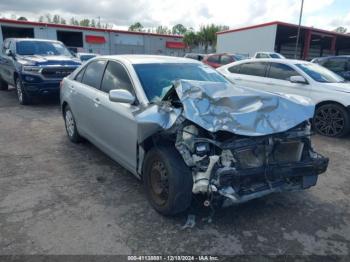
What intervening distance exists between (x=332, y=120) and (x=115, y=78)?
4579mm

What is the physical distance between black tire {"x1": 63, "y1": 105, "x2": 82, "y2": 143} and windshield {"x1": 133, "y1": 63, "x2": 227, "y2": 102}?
1.98 meters

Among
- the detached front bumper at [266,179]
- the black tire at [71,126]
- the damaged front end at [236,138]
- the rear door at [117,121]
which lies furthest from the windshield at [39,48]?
the detached front bumper at [266,179]

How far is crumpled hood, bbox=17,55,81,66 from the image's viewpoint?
8.56m

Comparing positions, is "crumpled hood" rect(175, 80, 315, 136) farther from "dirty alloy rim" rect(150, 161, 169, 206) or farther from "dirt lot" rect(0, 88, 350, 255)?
"dirt lot" rect(0, 88, 350, 255)

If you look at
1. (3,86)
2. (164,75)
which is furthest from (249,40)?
(164,75)

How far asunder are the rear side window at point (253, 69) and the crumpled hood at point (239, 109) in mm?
4530

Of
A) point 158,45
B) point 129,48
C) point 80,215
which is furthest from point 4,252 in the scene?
point 158,45

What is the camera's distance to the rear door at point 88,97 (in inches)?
173

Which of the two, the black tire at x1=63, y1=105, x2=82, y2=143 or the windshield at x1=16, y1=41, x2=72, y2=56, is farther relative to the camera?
the windshield at x1=16, y1=41, x2=72, y2=56

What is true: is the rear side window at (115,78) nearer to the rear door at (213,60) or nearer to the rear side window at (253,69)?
the rear side window at (253,69)

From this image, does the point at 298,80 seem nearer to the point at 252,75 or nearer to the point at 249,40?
the point at 252,75

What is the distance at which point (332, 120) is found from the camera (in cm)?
621

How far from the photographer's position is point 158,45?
4212 centimetres

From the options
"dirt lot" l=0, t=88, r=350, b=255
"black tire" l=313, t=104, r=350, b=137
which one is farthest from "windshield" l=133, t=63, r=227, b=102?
"black tire" l=313, t=104, r=350, b=137
